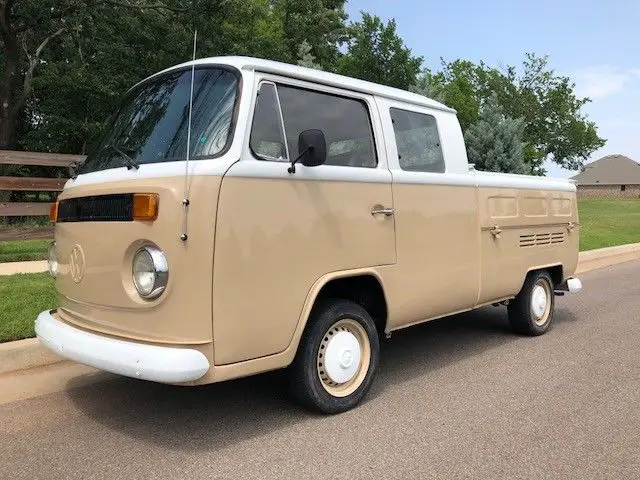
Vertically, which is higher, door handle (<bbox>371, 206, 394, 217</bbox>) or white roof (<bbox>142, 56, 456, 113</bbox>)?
white roof (<bbox>142, 56, 456, 113</bbox>)

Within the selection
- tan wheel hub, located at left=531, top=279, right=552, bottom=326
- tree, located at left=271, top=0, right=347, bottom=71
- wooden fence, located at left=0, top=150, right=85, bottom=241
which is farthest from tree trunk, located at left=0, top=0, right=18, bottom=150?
tan wheel hub, located at left=531, top=279, right=552, bottom=326

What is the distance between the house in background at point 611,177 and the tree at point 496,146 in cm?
5500

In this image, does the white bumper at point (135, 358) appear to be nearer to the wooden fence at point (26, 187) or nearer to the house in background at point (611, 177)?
the wooden fence at point (26, 187)

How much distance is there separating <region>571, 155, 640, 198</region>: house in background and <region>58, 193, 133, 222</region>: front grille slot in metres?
72.9

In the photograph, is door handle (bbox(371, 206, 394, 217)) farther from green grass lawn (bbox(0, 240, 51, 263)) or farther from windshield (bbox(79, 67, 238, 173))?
green grass lawn (bbox(0, 240, 51, 263))

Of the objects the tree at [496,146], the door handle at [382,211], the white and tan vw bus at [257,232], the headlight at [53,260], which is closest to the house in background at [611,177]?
the tree at [496,146]

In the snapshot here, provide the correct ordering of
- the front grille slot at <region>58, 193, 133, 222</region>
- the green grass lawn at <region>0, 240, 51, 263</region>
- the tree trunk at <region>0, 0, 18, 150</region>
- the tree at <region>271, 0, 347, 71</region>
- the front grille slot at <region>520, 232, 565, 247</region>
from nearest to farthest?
the front grille slot at <region>58, 193, 133, 222</region> < the front grille slot at <region>520, 232, 565, 247</region> < the green grass lawn at <region>0, 240, 51, 263</region> < the tree trunk at <region>0, 0, 18, 150</region> < the tree at <region>271, 0, 347, 71</region>

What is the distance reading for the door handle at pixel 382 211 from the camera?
4.25 m

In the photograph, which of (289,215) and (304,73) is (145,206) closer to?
(289,215)

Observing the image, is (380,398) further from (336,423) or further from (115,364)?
(115,364)

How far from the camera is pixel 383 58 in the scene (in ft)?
96.4

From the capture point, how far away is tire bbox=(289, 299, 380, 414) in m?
3.89

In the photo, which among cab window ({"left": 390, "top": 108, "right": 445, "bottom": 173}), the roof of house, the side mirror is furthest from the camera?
the roof of house

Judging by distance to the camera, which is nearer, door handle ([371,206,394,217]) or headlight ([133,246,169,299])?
headlight ([133,246,169,299])
